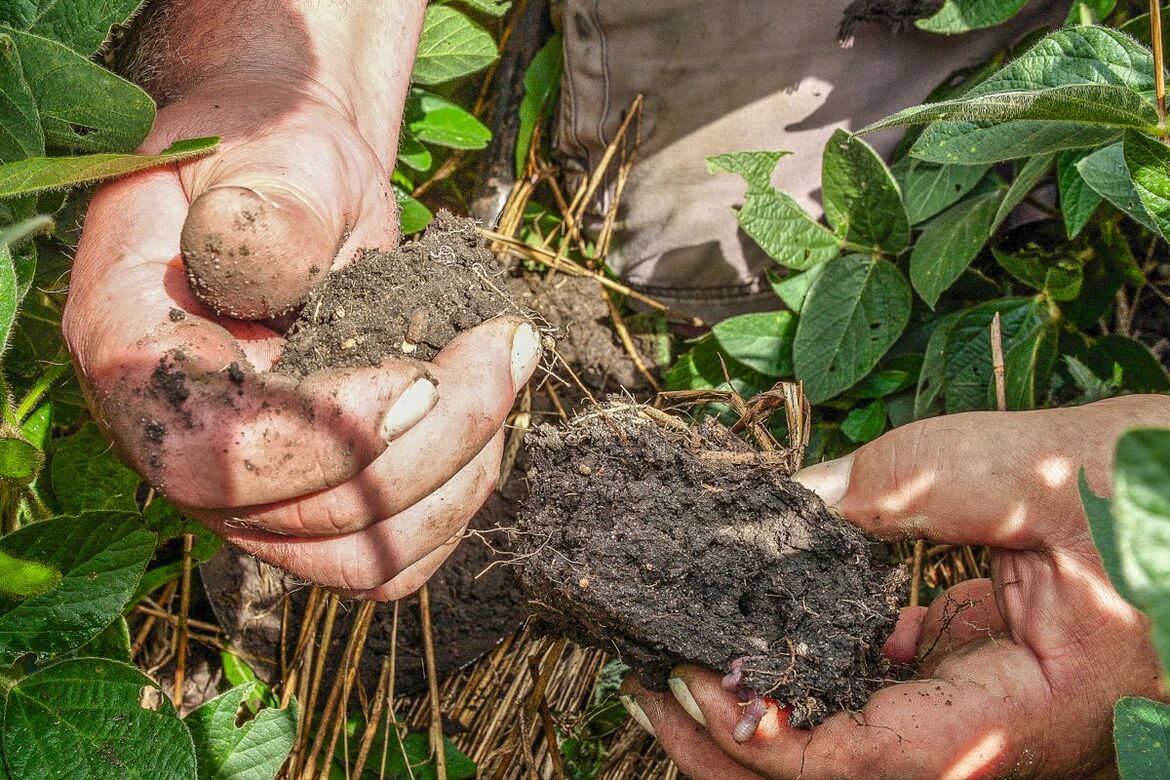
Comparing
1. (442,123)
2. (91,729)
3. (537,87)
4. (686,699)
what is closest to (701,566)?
(686,699)

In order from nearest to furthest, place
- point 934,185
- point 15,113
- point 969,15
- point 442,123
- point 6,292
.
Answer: point 6,292, point 15,113, point 969,15, point 934,185, point 442,123

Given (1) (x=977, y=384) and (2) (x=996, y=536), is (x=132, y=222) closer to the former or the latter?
(2) (x=996, y=536)

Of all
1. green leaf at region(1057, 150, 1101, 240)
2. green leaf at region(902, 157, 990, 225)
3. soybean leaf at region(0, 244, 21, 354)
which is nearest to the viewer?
soybean leaf at region(0, 244, 21, 354)

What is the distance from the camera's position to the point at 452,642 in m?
2.06

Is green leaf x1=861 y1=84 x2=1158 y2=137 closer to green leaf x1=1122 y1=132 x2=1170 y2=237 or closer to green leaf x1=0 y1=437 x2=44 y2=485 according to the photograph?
green leaf x1=1122 y1=132 x2=1170 y2=237

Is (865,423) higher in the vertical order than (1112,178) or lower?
lower

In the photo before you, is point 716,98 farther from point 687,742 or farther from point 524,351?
point 687,742

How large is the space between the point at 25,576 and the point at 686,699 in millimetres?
944

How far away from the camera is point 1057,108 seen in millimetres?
1155

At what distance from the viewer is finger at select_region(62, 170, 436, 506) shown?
1.07 m

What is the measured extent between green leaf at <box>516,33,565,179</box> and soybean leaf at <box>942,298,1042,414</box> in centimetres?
123

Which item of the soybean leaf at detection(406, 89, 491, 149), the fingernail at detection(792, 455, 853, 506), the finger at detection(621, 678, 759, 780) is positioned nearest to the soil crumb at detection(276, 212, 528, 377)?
the fingernail at detection(792, 455, 853, 506)

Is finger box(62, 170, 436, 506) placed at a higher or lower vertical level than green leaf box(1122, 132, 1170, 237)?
lower

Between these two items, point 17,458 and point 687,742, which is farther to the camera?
point 687,742
